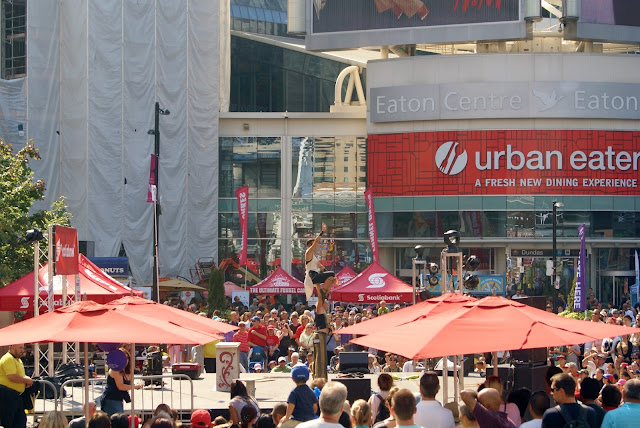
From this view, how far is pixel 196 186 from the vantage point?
51.2 meters

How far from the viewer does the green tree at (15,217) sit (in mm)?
30125

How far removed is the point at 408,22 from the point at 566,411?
40277 mm

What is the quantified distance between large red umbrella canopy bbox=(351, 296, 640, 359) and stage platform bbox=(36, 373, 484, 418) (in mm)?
4182

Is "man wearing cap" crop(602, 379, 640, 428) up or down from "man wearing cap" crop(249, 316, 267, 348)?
up

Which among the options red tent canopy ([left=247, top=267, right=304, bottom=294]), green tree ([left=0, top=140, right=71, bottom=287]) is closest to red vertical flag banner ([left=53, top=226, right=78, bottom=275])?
green tree ([left=0, top=140, right=71, bottom=287])

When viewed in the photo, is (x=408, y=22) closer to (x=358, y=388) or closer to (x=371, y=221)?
(x=371, y=221)

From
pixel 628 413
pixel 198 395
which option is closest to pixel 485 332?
pixel 628 413

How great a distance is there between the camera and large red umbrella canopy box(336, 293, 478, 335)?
535 inches

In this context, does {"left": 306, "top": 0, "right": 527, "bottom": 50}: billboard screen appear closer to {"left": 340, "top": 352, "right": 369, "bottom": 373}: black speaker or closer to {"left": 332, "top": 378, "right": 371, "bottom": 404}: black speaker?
{"left": 340, "top": 352, "right": 369, "bottom": 373}: black speaker

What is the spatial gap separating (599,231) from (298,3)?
16.6 metres

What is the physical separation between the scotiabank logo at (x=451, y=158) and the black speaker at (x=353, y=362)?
3106 cm

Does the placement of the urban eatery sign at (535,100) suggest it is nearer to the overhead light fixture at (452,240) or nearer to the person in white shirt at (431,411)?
the overhead light fixture at (452,240)

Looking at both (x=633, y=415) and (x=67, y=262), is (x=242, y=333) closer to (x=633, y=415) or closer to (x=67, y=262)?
(x=67, y=262)

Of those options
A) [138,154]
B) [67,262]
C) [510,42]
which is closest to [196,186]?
[138,154]
